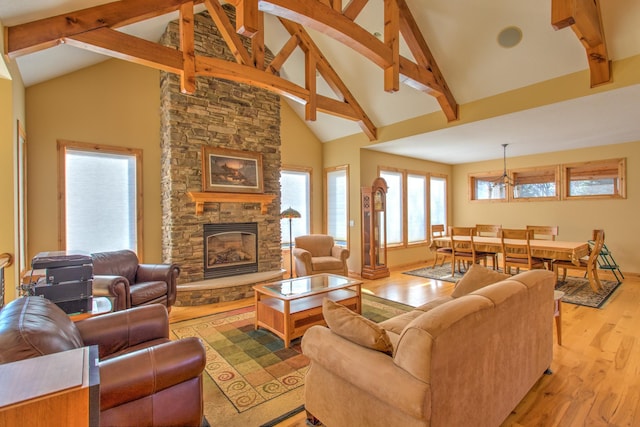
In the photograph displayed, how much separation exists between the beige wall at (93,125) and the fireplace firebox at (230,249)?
0.79 metres

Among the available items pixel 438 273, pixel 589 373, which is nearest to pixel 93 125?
pixel 589 373

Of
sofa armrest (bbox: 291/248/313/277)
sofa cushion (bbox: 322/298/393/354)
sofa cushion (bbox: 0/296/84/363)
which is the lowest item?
sofa armrest (bbox: 291/248/313/277)

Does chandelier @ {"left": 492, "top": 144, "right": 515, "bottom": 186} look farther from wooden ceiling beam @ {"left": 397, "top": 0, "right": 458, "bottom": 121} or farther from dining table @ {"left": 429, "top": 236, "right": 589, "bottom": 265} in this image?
wooden ceiling beam @ {"left": 397, "top": 0, "right": 458, "bottom": 121}

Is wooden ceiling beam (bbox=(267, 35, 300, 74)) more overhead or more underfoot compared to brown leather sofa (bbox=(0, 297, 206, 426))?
more overhead

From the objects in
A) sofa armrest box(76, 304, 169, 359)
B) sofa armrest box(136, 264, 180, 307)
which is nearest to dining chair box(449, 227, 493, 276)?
sofa armrest box(136, 264, 180, 307)

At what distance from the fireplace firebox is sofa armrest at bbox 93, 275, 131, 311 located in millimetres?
1621

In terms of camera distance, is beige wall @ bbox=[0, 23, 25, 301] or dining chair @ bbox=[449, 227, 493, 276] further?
dining chair @ bbox=[449, 227, 493, 276]

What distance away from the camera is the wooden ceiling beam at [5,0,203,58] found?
2600 mm

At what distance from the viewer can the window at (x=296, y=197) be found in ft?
20.7

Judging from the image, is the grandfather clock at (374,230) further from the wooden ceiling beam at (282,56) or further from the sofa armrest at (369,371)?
the sofa armrest at (369,371)

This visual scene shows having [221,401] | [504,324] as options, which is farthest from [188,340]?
[504,324]

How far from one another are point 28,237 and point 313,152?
484 centimetres

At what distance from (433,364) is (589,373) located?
2.15m

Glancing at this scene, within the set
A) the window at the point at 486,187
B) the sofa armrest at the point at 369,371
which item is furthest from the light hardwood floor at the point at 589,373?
the window at the point at 486,187
